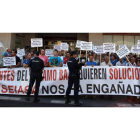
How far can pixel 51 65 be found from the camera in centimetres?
742

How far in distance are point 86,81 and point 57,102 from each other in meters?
1.42

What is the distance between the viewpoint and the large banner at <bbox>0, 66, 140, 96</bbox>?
696 centimetres

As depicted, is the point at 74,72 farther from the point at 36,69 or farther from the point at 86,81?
the point at 36,69

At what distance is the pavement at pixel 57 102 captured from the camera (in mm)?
6344

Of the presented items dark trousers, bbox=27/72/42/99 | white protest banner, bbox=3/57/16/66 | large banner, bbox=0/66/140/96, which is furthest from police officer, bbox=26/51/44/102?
white protest banner, bbox=3/57/16/66

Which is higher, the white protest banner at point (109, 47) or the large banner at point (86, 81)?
the white protest banner at point (109, 47)

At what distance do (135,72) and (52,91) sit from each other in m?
3.33

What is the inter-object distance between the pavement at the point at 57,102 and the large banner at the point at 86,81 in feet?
0.83

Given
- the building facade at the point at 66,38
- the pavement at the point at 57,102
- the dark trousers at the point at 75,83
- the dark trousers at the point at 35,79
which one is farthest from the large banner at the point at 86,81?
the building facade at the point at 66,38

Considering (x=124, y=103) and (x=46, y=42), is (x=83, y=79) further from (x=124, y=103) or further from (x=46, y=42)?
(x=46, y=42)

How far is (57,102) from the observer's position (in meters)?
6.67

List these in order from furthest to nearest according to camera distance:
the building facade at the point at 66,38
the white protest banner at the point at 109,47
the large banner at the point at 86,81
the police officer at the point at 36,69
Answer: the building facade at the point at 66,38 → the white protest banner at the point at 109,47 → the large banner at the point at 86,81 → the police officer at the point at 36,69

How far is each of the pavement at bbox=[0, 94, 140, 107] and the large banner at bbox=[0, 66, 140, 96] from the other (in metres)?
0.25

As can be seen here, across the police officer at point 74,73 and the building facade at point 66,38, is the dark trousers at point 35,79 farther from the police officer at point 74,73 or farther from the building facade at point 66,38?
the building facade at point 66,38
